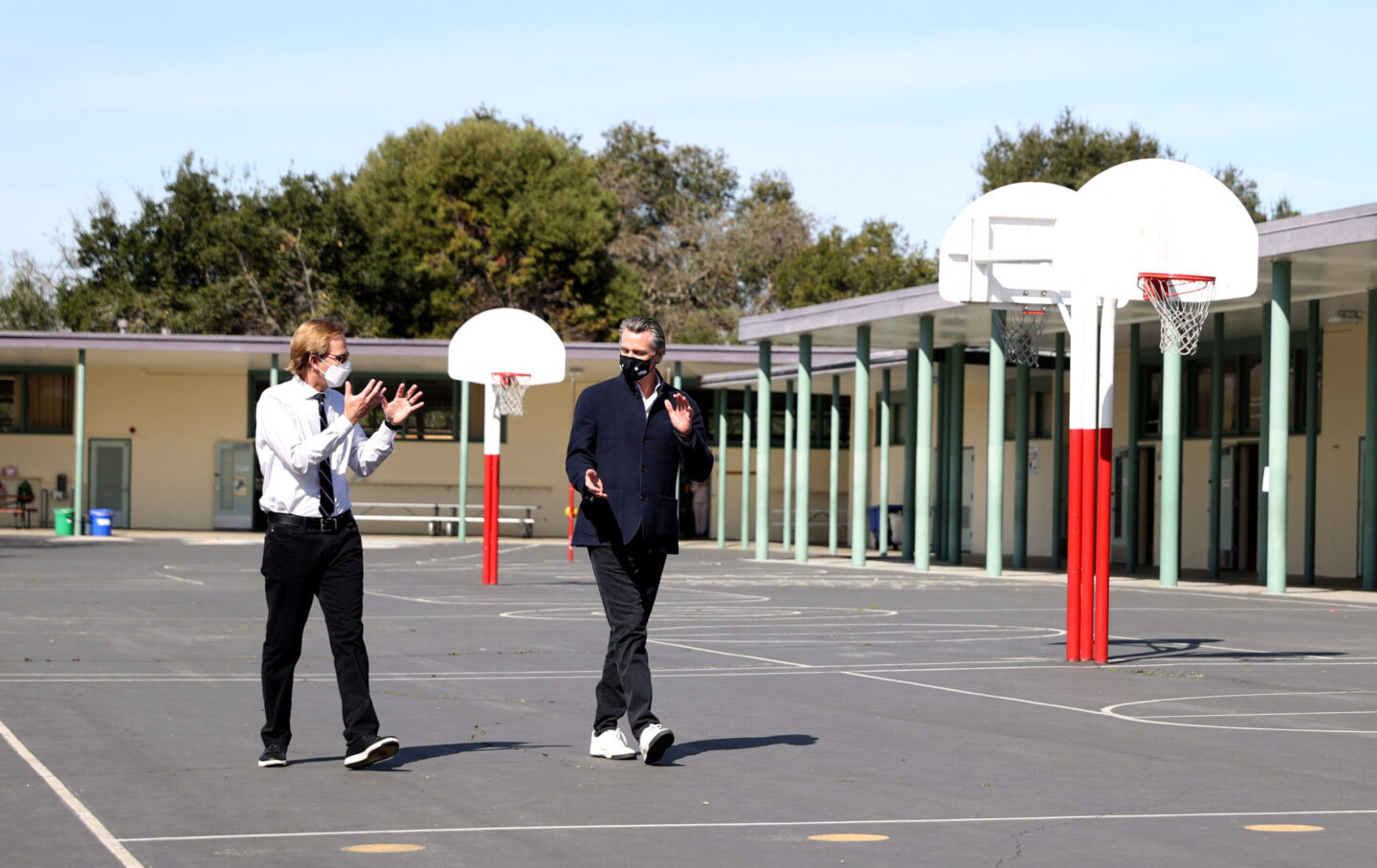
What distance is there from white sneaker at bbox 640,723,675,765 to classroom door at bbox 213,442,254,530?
39.4 metres

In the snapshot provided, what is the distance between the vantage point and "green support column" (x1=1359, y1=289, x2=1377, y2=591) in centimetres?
2288

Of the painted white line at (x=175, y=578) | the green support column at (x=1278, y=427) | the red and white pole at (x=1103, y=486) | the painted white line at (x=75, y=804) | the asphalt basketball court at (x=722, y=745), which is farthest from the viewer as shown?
the painted white line at (x=175, y=578)

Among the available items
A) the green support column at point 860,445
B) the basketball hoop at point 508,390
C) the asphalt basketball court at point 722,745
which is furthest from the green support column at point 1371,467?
the basketball hoop at point 508,390

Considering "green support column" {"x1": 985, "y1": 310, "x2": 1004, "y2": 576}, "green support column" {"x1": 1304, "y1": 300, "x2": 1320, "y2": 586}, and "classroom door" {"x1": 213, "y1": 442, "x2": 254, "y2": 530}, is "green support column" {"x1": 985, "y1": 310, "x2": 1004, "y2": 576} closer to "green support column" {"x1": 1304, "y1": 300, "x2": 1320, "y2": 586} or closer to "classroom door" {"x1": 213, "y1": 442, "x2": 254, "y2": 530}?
"green support column" {"x1": 1304, "y1": 300, "x2": 1320, "y2": 586}

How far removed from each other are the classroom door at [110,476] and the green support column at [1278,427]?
3161 cm

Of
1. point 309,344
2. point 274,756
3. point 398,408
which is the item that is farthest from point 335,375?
point 274,756

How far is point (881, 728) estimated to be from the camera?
29.3 feet

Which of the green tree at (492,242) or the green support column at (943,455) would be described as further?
the green tree at (492,242)

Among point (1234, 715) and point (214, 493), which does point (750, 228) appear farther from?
point (1234, 715)

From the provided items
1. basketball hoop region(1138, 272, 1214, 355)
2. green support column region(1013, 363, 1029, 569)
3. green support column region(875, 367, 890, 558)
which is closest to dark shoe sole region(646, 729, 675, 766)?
basketball hoop region(1138, 272, 1214, 355)

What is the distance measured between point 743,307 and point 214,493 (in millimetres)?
24795

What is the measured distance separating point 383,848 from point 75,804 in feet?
4.73

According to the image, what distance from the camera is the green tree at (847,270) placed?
6206 cm

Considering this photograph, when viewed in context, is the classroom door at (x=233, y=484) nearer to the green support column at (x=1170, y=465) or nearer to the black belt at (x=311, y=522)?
the green support column at (x=1170, y=465)
